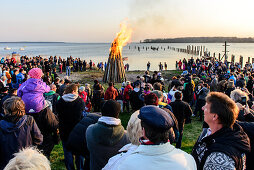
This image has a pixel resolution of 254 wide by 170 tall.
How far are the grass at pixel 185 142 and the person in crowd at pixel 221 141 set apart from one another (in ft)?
12.4

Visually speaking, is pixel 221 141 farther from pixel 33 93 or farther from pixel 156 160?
pixel 33 93

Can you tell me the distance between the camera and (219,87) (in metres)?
8.37

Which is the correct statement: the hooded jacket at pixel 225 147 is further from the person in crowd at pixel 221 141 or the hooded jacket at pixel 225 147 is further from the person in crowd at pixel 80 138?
the person in crowd at pixel 80 138

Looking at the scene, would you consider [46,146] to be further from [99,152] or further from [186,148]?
[186,148]

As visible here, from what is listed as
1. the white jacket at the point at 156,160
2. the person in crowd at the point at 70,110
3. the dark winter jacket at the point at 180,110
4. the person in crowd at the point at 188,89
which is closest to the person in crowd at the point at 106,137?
the white jacket at the point at 156,160

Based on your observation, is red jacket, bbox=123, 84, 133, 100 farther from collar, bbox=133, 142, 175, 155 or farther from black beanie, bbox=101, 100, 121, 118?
collar, bbox=133, 142, 175, 155

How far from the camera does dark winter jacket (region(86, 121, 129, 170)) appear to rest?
2.71m

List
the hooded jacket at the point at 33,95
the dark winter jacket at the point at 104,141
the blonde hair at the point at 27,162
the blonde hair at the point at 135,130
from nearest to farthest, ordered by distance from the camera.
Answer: the blonde hair at the point at 27,162 → the blonde hair at the point at 135,130 → the dark winter jacket at the point at 104,141 → the hooded jacket at the point at 33,95

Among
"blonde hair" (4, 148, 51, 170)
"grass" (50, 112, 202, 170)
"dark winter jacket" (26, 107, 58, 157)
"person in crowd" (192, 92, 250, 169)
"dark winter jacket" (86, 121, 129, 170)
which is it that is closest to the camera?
"blonde hair" (4, 148, 51, 170)

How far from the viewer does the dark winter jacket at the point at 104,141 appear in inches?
107

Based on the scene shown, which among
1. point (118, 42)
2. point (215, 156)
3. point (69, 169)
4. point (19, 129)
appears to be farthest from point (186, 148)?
point (118, 42)

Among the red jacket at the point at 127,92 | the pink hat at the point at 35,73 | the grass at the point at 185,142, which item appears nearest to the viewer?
the pink hat at the point at 35,73

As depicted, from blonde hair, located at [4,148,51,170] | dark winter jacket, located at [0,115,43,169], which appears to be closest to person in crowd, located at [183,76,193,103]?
dark winter jacket, located at [0,115,43,169]

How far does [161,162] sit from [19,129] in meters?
2.16
